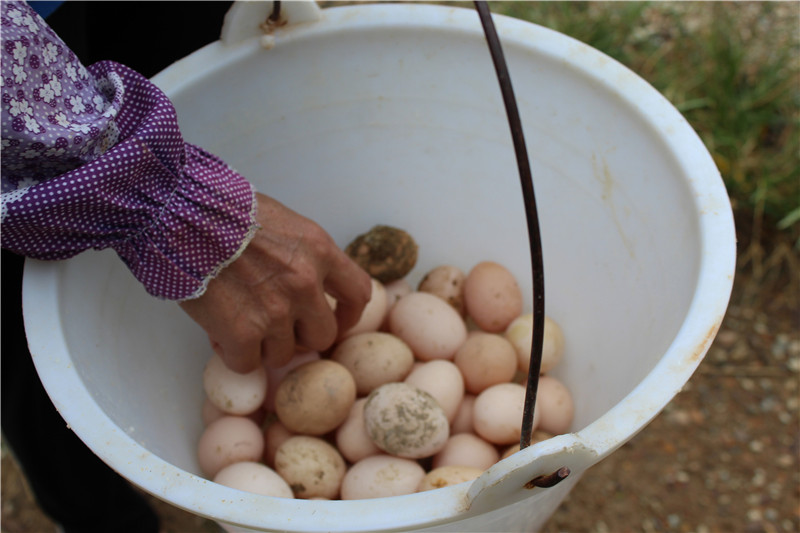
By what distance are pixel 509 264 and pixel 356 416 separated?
40cm

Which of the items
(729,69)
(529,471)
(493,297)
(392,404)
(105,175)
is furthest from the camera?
(729,69)

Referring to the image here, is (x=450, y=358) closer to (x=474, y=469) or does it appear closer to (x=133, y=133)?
(x=474, y=469)

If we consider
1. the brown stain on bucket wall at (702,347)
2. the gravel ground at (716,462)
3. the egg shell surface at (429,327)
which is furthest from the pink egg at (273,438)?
the brown stain on bucket wall at (702,347)

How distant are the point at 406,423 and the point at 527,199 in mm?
405

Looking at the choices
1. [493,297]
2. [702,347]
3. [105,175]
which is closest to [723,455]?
[493,297]

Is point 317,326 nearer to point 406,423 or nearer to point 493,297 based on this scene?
point 406,423

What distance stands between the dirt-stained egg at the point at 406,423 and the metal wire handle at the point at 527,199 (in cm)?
26

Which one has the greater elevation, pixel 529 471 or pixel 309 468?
pixel 529 471

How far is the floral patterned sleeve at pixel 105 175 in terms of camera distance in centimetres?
68

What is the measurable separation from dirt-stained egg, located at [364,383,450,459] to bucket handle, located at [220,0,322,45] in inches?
21.5

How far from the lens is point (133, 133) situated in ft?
2.48

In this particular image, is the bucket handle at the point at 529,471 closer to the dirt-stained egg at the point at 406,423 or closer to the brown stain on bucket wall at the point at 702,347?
the brown stain on bucket wall at the point at 702,347

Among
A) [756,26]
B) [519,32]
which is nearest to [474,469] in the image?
[519,32]

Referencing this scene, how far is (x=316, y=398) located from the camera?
1029 mm
